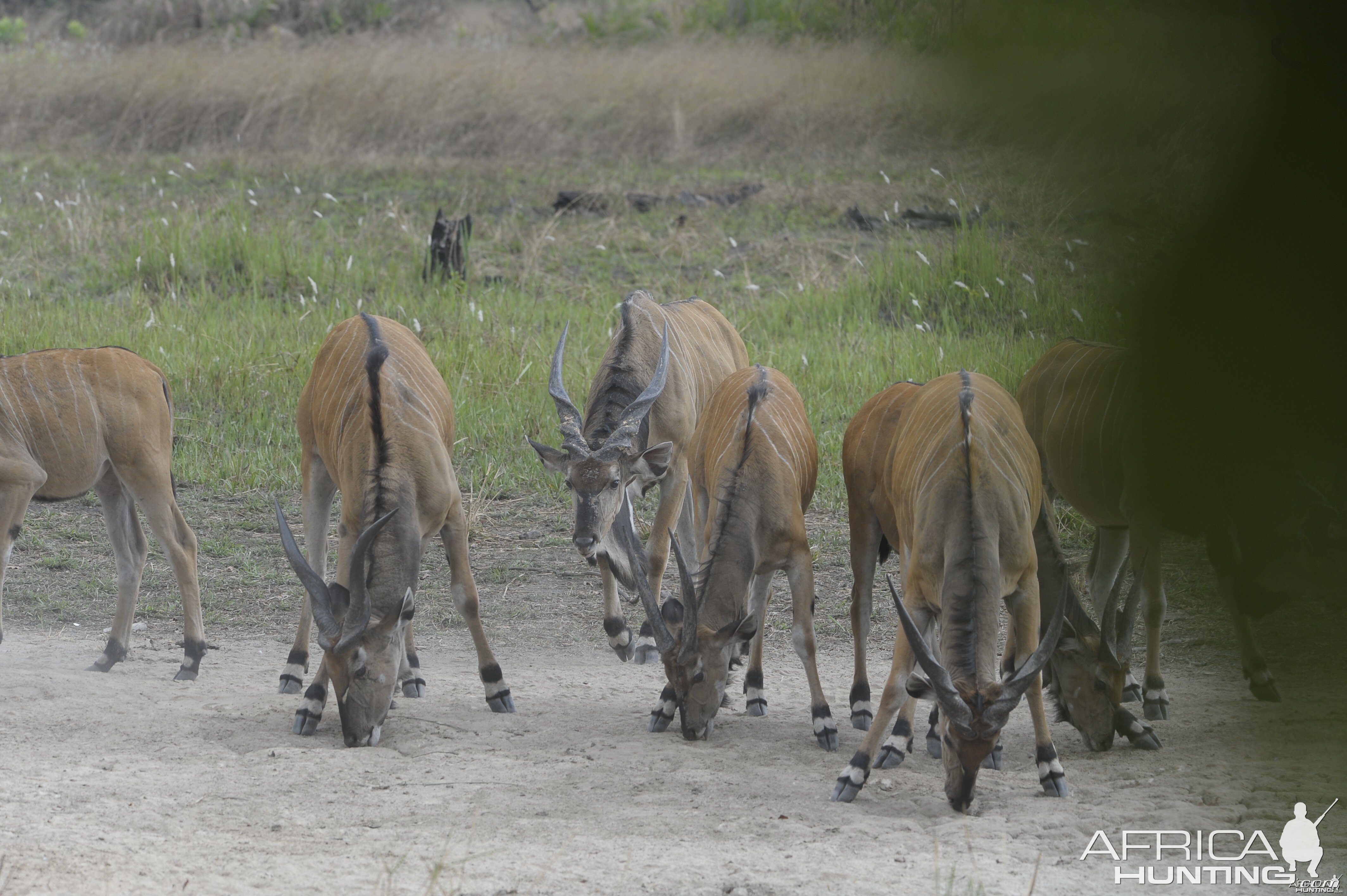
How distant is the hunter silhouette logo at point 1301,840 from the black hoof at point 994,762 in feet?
13.1

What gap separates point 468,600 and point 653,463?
127 cm

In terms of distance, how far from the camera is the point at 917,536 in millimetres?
4551

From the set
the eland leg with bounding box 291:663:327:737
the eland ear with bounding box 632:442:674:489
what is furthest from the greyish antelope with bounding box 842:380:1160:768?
the eland leg with bounding box 291:663:327:737

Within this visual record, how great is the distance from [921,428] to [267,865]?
2741 mm

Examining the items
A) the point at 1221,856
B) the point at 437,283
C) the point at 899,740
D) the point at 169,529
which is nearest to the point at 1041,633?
the point at 899,740

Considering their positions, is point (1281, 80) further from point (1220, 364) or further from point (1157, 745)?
point (1157, 745)

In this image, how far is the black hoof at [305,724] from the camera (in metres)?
5.05

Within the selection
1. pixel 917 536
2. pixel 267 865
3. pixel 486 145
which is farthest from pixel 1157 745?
pixel 486 145

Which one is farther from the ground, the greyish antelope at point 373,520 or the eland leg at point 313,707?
the greyish antelope at point 373,520

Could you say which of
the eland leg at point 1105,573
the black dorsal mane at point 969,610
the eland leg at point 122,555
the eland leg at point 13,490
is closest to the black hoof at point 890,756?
the black dorsal mane at point 969,610

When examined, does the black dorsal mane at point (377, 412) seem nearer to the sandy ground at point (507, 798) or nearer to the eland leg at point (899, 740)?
the sandy ground at point (507, 798)

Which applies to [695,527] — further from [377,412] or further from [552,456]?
[377,412]

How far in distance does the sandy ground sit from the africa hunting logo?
76mm

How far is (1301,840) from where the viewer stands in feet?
2.38
